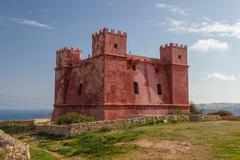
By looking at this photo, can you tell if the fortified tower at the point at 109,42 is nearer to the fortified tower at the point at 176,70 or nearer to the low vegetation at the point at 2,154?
the fortified tower at the point at 176,70

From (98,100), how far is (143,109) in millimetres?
5366

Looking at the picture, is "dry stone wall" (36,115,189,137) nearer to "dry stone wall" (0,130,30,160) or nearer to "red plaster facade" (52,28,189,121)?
"red plaster facade" (52,28,189,121)

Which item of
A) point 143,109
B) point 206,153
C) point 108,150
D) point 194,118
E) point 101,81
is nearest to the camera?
point 206,153

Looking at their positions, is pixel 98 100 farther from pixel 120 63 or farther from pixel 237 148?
pixel 237 148

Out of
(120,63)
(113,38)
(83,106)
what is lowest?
(83,106)

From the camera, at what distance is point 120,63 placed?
104ft

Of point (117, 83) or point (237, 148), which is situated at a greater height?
point (117, 83)

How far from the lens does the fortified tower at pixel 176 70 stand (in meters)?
Result: 36.9

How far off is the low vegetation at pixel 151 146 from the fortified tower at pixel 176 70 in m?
15.9

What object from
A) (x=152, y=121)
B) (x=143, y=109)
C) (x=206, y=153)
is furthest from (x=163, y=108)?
(x=206, y=153)

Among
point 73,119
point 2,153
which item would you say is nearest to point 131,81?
point 73,119

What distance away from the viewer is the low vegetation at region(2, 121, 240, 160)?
588 inches

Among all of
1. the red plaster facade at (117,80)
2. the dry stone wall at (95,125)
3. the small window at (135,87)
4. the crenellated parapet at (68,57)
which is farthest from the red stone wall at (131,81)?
the crenellated parapet at (68,57)

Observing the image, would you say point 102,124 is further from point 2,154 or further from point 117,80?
point 2,154
